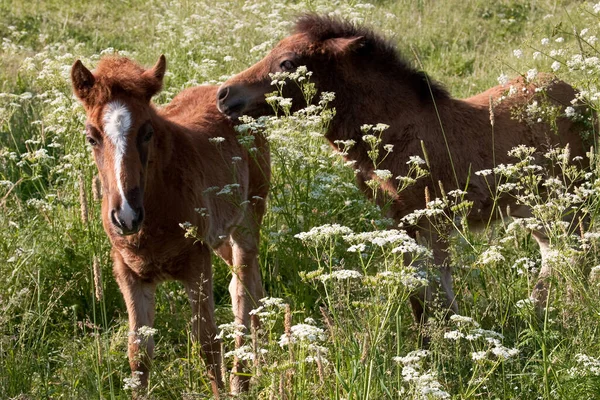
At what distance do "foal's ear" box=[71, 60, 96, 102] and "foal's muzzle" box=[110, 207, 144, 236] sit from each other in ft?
2.62

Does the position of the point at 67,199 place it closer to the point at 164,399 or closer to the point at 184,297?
the point at 184,297

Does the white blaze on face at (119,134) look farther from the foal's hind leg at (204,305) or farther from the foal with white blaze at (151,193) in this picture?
the foal's hind leg at (204,305)

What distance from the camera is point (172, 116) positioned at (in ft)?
21.3

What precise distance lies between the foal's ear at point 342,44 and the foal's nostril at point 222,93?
30.3 inches

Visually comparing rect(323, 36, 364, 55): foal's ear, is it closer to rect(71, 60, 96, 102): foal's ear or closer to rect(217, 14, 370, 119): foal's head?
rect(217, 14, 370, 119): foal's head

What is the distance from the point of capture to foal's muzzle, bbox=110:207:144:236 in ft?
15.1

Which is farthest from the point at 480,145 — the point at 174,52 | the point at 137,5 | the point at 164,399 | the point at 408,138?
the point at 137,5

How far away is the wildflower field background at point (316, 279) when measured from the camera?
12.4 feet

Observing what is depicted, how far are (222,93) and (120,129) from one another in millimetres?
1510

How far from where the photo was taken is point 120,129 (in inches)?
190

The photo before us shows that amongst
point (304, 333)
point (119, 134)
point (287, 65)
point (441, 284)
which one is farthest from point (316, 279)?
point (287, 65)

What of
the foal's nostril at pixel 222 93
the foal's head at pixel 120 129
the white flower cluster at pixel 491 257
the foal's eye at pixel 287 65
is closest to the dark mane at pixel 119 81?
the foal's head at pixel 120 129

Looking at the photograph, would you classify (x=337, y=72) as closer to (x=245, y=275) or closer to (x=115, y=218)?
(x=245, y=275)

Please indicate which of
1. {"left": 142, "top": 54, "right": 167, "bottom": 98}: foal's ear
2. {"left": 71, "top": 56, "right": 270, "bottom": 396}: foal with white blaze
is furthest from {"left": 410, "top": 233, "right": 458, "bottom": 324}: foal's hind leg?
{"left": 142, "top": 54, "right": 167, "bottom": 98}: foal's ear
